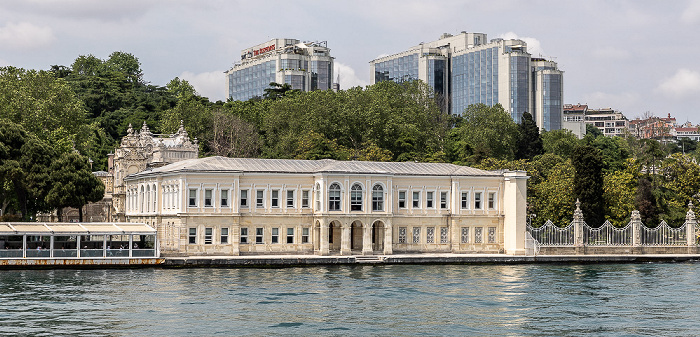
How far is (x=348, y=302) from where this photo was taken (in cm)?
4078

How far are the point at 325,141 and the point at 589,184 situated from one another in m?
28.3

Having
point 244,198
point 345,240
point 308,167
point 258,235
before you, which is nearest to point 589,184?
point 345,240

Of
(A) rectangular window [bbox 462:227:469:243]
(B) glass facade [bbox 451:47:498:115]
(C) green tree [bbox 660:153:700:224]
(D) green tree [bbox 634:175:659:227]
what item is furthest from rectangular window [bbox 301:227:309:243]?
(B) glass facade [bbox 451:47:498:115]

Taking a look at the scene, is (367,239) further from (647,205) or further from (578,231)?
(647,205)

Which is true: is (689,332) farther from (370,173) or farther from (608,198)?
(608,198)

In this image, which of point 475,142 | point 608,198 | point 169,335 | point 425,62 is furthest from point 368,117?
point 169,335

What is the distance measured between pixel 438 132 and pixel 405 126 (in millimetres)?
12412

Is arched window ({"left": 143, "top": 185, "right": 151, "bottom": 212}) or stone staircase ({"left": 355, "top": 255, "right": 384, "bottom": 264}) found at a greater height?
arched window ({"left": 143, "top": 185, "right": 151, "bottom": 212})

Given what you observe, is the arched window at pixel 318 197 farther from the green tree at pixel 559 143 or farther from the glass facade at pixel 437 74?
the glass facade at pixel 437 74

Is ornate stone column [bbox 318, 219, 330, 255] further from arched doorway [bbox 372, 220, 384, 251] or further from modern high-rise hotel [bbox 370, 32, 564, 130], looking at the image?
modern high-rise hotel [bbox 370, 32, 564, 130]

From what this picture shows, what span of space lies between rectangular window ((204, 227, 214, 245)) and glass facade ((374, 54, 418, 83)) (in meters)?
95.9

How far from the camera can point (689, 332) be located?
34844 mm

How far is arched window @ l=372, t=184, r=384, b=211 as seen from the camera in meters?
61.3

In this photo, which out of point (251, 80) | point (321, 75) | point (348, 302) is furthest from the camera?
point (251, 80)
